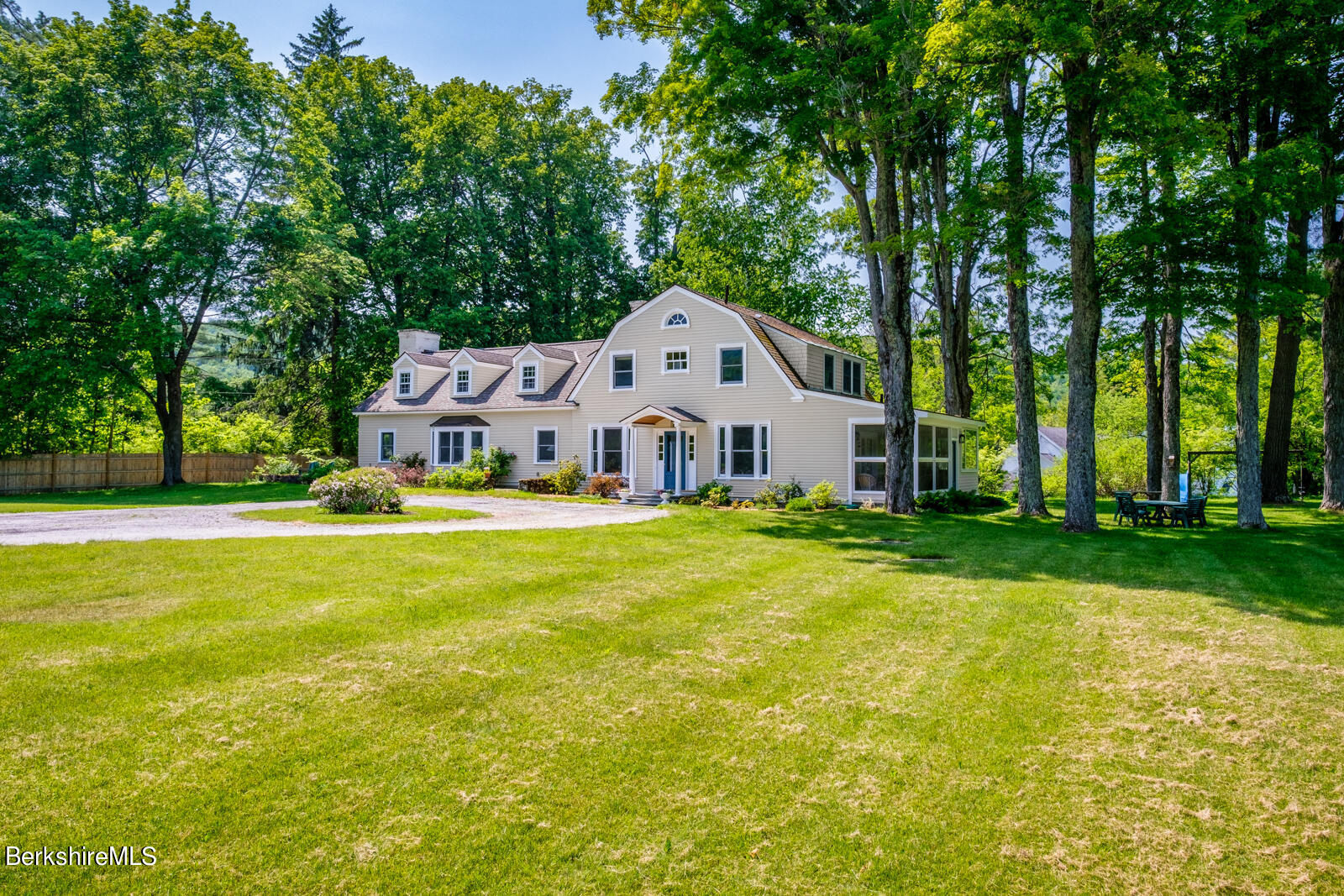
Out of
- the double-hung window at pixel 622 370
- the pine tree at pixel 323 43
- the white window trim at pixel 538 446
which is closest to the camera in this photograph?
the double-hung window at pixel 622 370

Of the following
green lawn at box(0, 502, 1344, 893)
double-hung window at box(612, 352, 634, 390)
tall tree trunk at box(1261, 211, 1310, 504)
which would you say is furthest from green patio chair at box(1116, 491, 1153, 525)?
double-hung window at box(612, 352, 634, 390)

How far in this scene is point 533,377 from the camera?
28516 mm

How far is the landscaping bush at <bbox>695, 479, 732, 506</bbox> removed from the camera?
21547 millimetres

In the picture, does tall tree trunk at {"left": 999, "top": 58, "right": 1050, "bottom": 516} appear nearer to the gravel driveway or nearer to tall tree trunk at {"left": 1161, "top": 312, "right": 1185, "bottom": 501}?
tall tree trunk at {"left": 1161, "top": 312, "right": 1185, "bottom": 501}

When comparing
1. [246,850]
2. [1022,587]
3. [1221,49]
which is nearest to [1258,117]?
[1221,49]

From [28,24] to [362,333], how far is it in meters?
25.0

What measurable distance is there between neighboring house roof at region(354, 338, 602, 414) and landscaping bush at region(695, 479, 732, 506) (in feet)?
21.5

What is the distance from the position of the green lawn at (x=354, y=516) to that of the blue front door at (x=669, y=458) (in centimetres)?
871

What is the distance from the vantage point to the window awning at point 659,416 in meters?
23.2

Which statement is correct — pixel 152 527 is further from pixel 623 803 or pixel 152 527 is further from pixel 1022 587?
pixel 1022 587

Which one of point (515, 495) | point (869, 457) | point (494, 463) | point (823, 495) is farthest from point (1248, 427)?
point (494, 463)

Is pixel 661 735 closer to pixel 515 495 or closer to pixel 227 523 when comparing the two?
pixel 227 523

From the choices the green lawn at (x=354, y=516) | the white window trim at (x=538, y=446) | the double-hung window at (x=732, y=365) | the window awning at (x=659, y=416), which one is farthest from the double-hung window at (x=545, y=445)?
the green lawn at (x=354, y=516)

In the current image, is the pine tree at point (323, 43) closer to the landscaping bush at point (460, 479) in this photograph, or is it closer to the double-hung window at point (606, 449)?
the landscaping bush at point (460, 479)
